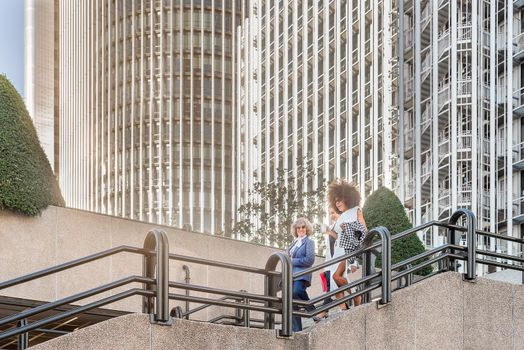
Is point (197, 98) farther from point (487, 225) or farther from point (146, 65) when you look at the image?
point (487, 225)

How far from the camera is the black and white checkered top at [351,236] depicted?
1032cm

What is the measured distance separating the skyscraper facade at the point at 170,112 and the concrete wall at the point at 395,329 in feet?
347

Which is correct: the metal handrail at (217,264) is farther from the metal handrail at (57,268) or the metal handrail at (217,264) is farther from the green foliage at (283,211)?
the green foliage at (283,211)

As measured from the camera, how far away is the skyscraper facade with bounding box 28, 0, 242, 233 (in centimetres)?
11712

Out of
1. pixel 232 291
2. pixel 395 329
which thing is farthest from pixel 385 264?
pixel 232 291

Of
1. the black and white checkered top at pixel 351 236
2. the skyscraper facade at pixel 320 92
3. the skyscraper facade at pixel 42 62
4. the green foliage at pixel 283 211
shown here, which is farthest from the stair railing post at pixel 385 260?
the skyscraper facade at pixel 42 62

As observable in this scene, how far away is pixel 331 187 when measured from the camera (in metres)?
10.5

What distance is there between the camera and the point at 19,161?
15.3 meters

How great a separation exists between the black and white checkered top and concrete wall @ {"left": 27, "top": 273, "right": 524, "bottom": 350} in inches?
37.5

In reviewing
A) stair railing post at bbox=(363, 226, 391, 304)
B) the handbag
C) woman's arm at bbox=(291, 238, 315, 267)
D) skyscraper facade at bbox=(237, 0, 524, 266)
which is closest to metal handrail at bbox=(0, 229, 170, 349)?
stair railing post at bbox=(363, 226, 391, 304)

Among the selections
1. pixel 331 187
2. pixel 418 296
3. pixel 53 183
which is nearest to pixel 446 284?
pixel 418 296

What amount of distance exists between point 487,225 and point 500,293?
150 ft

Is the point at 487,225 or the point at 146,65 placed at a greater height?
the point at 146,65

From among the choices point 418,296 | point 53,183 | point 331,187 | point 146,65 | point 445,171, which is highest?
point 146,65
